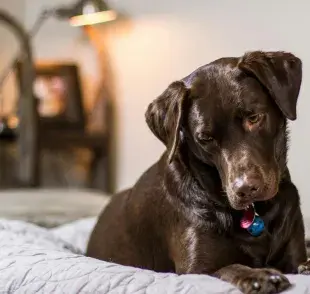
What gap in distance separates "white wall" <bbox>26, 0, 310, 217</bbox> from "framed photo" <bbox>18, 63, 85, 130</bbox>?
5.2 inches

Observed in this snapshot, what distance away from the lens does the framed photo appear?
4090 millimetres

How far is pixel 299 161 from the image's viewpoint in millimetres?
1805

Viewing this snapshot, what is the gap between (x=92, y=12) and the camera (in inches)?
144

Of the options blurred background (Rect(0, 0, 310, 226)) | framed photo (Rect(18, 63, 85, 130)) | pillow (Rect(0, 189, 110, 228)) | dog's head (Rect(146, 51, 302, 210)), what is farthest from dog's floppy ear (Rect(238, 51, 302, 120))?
framed photo (Rect(18, 63, 85, 130))

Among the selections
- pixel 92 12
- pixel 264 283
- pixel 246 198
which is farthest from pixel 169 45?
pixel 264 283

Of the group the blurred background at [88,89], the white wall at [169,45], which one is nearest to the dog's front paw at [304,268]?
the white wall at [169,45]

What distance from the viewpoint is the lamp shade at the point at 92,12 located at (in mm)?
3662

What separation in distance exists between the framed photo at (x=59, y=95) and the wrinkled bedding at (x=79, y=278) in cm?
252

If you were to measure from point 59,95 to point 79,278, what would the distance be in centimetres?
297

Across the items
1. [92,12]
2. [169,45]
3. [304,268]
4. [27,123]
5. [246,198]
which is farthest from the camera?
[27,123]

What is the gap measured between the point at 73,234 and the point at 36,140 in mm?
1718

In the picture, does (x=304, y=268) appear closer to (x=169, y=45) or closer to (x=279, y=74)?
(x=279, y=74)

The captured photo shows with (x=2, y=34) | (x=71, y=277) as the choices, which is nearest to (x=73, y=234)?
(x=71, y=277)

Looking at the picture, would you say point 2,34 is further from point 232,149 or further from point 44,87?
point 232,149
